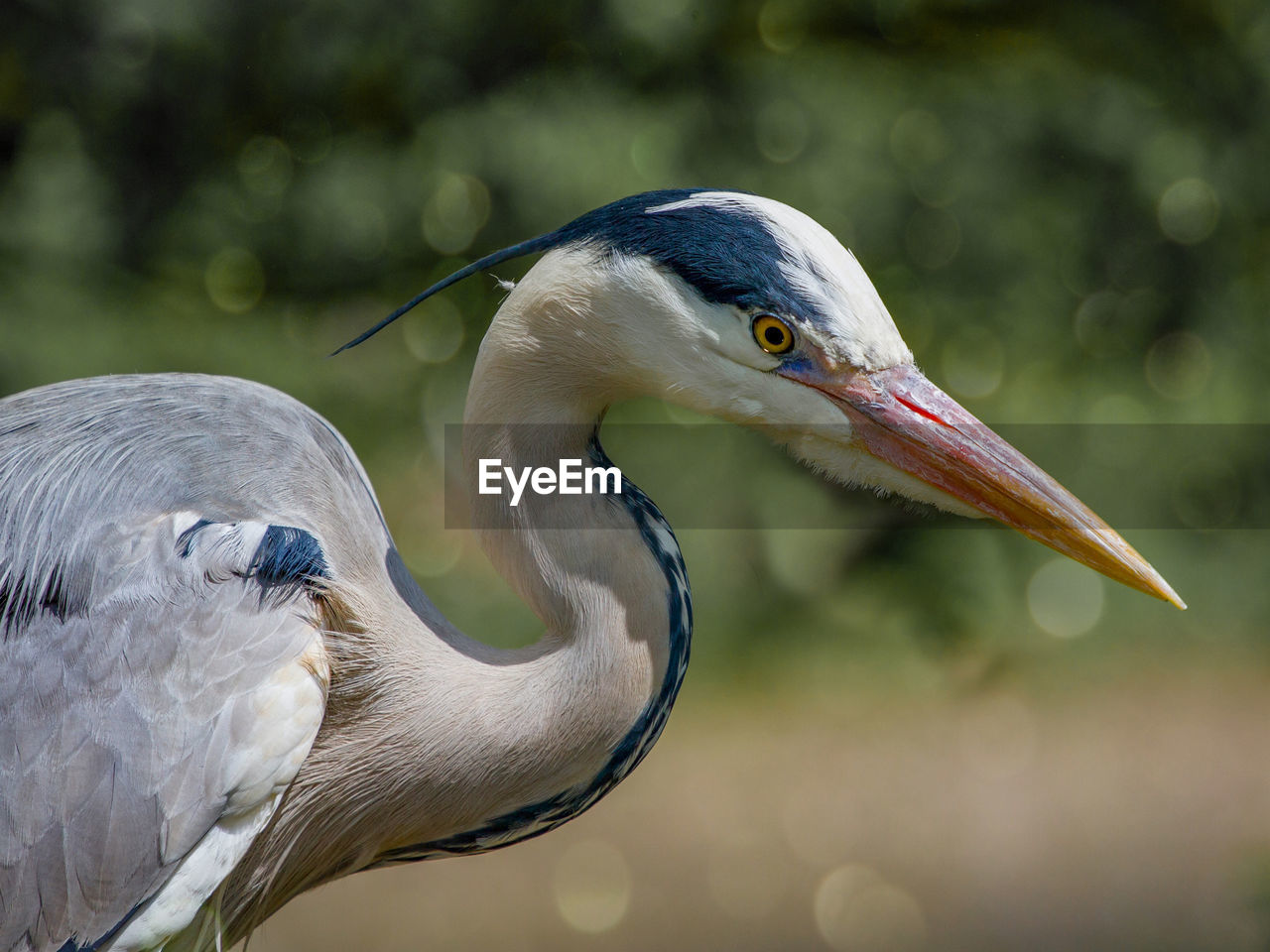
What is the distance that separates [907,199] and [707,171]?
57 centimetres

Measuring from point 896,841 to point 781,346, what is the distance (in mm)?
1962

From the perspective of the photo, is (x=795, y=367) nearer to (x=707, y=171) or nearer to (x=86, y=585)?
(x=86, y=585)

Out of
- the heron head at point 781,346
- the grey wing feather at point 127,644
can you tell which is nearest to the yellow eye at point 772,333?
the heron head at point 781,346

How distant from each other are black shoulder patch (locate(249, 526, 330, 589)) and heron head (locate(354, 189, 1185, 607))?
38cm

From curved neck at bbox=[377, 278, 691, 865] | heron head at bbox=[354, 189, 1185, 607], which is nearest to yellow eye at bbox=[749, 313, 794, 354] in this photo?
heron head at bbox=[354, 189, 1185, 607]

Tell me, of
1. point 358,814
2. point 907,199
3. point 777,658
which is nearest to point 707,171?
point 907,199

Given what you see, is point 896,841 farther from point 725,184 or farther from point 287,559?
point 287,559

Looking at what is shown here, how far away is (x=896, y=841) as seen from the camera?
298 centimetres

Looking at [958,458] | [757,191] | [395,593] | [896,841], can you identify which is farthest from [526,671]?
[757,191]

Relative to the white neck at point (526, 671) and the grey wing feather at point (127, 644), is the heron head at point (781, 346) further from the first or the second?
the grey wing feather at point (127, 644)

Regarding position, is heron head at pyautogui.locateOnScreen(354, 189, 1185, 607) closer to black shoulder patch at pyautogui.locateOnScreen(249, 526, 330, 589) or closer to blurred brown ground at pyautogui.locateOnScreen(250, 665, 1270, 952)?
black shoulder patch at pyautogui.locateOnScreen(249, 526, 330, 589)

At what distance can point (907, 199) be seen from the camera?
3.32 meters

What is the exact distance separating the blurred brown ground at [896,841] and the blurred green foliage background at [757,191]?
127mm

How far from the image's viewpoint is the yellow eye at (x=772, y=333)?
4.56 feet
